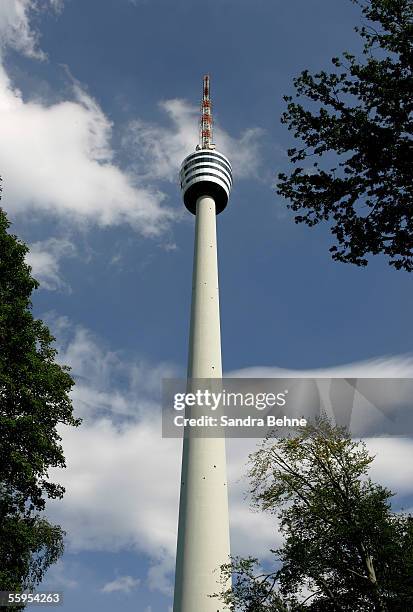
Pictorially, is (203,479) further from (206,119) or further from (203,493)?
(206,119)

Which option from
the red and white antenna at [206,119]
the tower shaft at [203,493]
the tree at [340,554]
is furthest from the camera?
the red and white antenna at [206,119]

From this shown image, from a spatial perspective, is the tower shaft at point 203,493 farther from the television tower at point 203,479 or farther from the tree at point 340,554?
the tree at point 340,554

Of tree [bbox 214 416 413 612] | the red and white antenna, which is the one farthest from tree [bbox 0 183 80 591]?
the red and white antenna

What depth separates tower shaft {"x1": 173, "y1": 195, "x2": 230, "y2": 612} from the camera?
132 ft

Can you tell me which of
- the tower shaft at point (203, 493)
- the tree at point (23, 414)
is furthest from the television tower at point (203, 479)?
the tree at point (23, 414)

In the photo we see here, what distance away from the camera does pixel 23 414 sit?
80.4ft

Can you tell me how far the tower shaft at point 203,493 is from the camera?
132 ft

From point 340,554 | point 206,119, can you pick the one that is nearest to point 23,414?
point 340,554

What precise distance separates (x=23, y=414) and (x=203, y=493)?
23939 millimetres

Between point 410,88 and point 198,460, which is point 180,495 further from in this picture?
point 410,88

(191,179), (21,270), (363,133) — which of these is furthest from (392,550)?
(191,179)

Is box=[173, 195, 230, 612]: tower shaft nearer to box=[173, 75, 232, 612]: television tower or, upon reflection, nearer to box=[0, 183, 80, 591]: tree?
box=[173, 75, 232, 612]: television tower

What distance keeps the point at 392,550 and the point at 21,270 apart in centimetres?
2214

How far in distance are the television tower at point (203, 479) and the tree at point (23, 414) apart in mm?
14074
